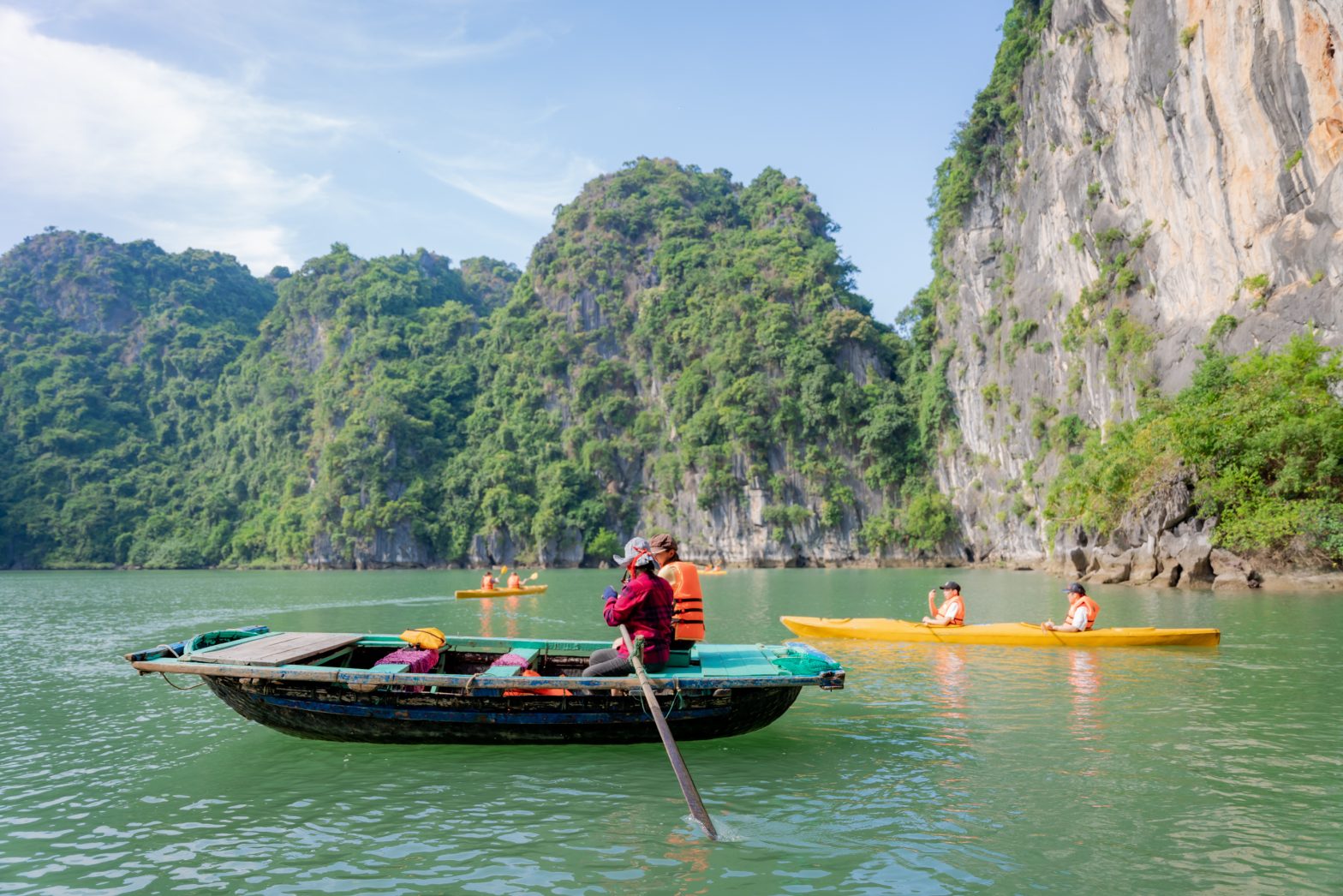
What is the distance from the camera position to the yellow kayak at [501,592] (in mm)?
27766

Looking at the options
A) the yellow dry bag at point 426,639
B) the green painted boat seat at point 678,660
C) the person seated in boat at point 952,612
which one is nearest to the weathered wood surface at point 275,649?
the yellow dry bag at point 426,639

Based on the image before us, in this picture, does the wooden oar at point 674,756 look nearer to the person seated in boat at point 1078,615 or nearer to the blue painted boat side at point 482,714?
the blue painted boat side at point 482,714

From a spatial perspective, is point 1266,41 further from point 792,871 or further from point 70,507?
point 70,507

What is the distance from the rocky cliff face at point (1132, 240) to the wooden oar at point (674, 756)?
23.2 m

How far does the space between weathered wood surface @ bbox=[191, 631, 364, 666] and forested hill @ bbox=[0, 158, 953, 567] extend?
44441mm

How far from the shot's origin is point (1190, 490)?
2522 centimetres

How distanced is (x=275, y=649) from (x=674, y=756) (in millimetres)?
4295

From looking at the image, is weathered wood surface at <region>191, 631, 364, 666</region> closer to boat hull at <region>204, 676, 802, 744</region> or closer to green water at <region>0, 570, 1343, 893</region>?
boat hull at <region>204, 676, 802, 744</region>

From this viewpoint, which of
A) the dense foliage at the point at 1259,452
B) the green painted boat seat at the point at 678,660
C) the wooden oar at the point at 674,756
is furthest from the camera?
the dense foliage at the point at 1259,452

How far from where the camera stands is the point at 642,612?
762cm

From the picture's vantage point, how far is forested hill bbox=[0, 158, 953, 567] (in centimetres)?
5762

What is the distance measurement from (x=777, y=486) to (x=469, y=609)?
3572 cm

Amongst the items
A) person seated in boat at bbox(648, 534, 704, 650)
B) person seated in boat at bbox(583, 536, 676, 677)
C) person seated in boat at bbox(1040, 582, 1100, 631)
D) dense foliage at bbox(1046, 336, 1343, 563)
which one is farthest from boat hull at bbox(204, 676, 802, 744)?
dense foliage at bbox(1046, 336, 1343, 563)

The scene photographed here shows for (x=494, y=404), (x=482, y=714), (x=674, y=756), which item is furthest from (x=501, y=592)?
(x=494, y=404)
